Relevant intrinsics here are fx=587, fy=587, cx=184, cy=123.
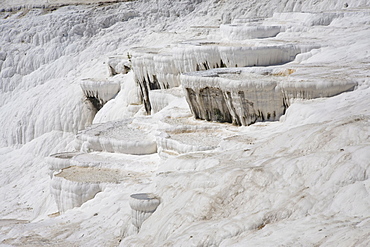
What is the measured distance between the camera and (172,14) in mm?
29188

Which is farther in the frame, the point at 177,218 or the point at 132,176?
the point at 132,176

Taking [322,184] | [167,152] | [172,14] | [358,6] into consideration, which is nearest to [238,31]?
[358,6]

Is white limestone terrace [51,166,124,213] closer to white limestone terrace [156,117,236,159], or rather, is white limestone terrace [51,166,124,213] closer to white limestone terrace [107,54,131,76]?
white limestone terrace [156,117,236,159]

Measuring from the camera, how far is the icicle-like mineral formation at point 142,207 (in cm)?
874

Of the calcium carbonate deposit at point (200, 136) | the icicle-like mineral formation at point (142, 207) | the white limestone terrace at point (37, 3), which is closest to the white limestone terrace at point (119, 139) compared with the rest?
the calcium carbonate deposit at point (200, 136)

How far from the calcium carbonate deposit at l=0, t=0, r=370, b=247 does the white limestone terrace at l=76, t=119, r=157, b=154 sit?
0.04 m

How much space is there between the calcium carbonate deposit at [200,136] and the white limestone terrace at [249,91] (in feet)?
0.10

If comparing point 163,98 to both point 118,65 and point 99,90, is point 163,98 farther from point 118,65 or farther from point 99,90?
point 118,65

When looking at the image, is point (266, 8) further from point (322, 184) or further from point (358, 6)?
point (322, 184)

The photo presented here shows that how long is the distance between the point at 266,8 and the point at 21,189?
43.2 feet

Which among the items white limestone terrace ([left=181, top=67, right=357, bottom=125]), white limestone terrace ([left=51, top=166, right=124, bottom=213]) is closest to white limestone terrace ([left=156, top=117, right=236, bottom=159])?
white limestone terrace ([left=181, top=67, right=357, bottom=125])

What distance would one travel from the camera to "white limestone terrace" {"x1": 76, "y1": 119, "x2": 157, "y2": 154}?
540 inches

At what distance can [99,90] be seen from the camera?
2350 cm

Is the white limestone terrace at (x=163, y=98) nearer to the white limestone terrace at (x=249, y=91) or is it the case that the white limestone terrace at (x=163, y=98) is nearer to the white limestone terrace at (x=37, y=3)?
the white limestone terrace at (x=249, y=91)
